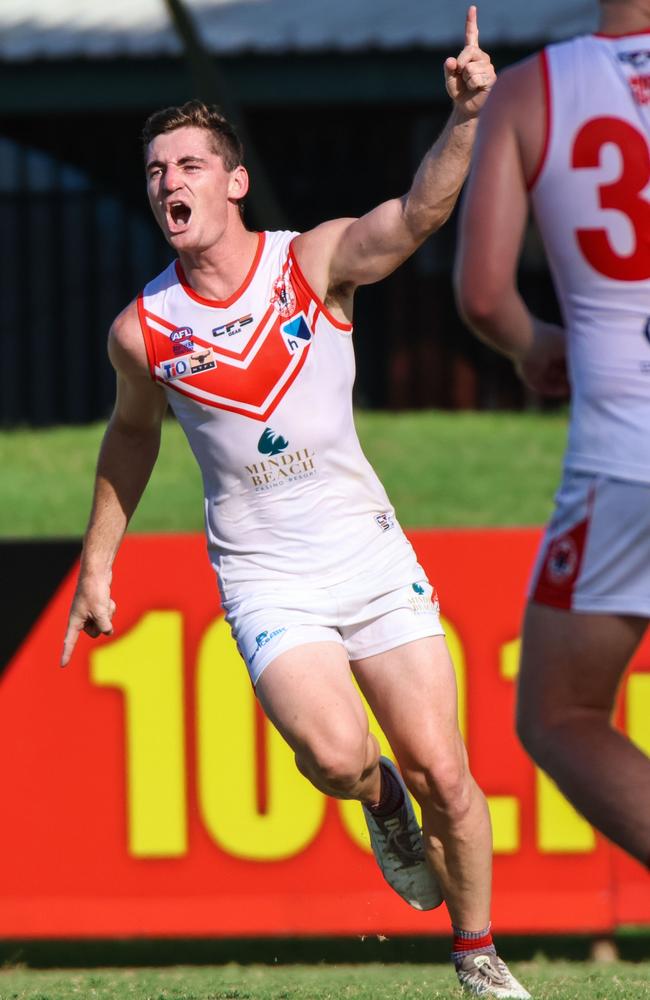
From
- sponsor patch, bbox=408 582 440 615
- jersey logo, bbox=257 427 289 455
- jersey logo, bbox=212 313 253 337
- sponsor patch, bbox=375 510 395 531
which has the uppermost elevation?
jersey logo, bbox=212 313 253 337

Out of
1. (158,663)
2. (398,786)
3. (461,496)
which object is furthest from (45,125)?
(398,786)

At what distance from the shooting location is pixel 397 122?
55.3 ft

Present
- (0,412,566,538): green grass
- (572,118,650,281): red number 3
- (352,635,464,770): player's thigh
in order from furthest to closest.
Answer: (0,412,566,538): green grass → (352,635,464,770): player's thigh → (572,118,650,281): red number 3

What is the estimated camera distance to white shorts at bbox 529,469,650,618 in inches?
123

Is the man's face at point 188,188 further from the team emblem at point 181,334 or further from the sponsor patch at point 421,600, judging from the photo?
the sponsor patch at point 421,600

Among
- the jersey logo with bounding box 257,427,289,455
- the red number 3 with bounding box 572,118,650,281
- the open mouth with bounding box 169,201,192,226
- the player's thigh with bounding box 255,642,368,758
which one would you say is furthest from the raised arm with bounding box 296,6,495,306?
the player's thigh with bounding box 255,642,368,758

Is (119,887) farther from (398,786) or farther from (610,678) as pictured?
(610,678)

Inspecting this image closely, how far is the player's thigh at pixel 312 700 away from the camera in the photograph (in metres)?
4.41

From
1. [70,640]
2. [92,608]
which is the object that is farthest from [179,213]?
[70,640]

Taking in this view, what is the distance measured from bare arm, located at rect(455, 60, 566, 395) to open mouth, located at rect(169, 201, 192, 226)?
1492mm

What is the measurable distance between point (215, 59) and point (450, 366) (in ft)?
13.1

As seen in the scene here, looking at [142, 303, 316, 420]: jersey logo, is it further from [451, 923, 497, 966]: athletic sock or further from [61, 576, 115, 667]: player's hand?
[451, 923, 497, 966]: athletic sock

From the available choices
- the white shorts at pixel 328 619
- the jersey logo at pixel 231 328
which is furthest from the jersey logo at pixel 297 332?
the white shorts at pixel 328 619

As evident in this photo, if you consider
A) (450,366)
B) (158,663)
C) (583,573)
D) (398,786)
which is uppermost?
(583,573)
